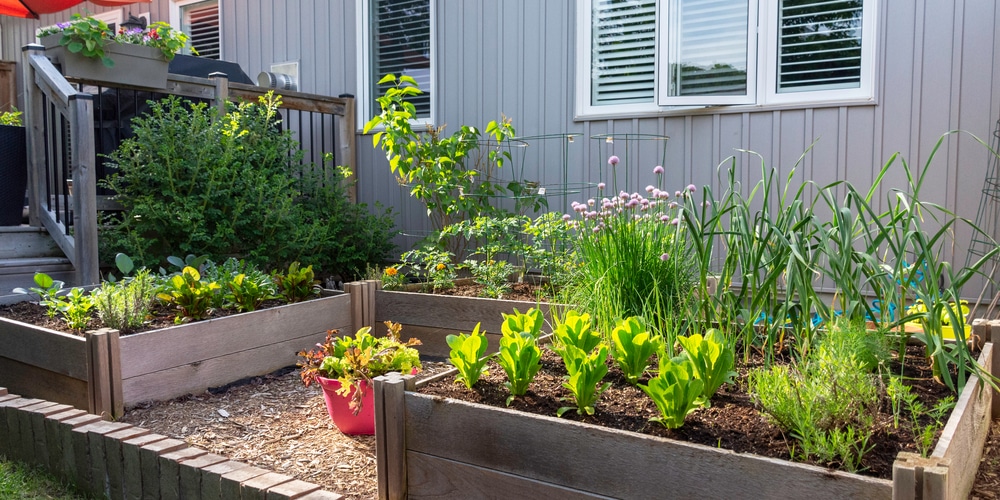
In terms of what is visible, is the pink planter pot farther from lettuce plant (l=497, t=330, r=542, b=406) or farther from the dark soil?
lettuce plant (l=497, t=330, r=542, b=406)

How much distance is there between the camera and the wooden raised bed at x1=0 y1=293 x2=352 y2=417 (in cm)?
289

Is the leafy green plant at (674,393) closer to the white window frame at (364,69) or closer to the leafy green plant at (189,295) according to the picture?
the leafy green plant at (189,295)

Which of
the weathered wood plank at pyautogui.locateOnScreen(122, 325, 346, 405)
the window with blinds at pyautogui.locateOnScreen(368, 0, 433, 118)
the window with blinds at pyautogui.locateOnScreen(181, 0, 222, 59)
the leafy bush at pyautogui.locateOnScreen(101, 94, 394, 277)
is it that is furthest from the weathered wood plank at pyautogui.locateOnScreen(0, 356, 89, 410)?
the window with blinds at pyautogui.locateOnScreen(181, 0, 222, 59)

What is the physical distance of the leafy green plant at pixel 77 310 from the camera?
10.4ft

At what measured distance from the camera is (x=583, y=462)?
1818mm

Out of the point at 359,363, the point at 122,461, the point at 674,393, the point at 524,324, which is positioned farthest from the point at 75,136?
the point at 674,393

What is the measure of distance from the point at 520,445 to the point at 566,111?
12.1 ft

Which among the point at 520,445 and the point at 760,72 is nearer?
the point at 520,445

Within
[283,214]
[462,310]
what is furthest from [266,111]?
[462,310]

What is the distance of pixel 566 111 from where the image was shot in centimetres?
528

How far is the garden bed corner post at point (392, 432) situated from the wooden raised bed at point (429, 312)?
1551 millimetres

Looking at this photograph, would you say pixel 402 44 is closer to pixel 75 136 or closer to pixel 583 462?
pixel 75 136

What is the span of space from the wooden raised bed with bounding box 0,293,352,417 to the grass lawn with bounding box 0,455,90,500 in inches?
26.2

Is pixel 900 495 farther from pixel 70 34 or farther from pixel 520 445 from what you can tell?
pixel 70 34
